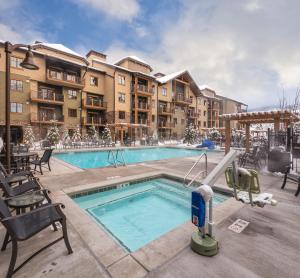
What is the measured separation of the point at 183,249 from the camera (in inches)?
97.5

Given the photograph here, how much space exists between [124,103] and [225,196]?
76.0ft

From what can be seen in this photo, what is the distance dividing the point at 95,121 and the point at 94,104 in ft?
7.52

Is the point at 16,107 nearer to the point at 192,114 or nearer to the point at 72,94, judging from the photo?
the point at 72,94

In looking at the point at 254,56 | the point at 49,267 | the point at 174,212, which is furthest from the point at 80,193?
the point at 254,56

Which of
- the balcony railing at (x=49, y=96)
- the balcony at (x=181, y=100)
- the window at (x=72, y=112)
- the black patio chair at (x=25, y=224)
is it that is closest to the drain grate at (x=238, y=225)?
the black patio chair at (x=25, y=224)

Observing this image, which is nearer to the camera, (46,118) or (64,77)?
(46,118)

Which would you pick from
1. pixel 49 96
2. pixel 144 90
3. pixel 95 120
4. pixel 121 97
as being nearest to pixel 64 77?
pixel 49 96

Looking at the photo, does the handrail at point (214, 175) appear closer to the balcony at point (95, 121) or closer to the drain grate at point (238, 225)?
the drain grate at point (238, 225)

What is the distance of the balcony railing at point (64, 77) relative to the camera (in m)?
21.5

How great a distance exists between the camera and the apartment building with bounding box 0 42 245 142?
20141 mm

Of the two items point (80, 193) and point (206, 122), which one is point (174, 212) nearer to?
point (80, 193)

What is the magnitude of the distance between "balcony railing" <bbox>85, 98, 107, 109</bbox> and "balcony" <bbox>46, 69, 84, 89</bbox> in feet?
6.73

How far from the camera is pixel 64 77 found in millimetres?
22438

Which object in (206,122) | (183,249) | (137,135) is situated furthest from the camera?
(206,122)
